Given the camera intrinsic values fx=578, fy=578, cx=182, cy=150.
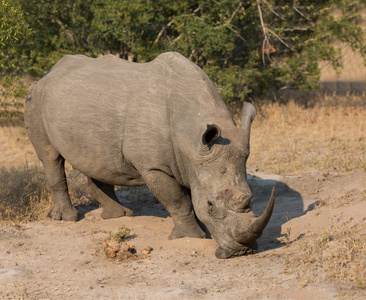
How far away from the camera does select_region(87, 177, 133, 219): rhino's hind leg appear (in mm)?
8438

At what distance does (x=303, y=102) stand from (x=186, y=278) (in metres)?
10.3

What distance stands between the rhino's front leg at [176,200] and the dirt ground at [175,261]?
0.20 m

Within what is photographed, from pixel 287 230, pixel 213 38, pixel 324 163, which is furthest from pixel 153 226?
pixel 213 38

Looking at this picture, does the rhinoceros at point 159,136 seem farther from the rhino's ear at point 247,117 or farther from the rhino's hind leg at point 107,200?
the rhino's hind leg at point 107,200

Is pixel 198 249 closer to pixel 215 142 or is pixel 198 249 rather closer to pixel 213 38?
pixel 215 142

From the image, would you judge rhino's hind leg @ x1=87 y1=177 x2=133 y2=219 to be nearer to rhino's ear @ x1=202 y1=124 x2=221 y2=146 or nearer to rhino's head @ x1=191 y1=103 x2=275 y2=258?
rhino's head @ x1=191 y1=103 x2=275 y2=258

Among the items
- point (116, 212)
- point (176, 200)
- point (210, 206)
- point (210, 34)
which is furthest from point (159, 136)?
point (210, 34)

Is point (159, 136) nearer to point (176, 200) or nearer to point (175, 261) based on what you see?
point (176, 200)

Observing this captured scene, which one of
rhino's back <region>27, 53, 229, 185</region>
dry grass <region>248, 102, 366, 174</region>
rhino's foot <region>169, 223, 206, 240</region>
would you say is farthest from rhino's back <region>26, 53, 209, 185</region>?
dry grass <region>248, 102, 366, 174</region>

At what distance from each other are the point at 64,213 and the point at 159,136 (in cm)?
246

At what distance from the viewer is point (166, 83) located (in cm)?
688

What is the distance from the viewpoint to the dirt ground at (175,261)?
5.36 meters

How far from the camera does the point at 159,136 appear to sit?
6668 mm

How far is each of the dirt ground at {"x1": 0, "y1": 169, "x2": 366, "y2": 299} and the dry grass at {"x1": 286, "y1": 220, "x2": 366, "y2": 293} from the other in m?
0.02
